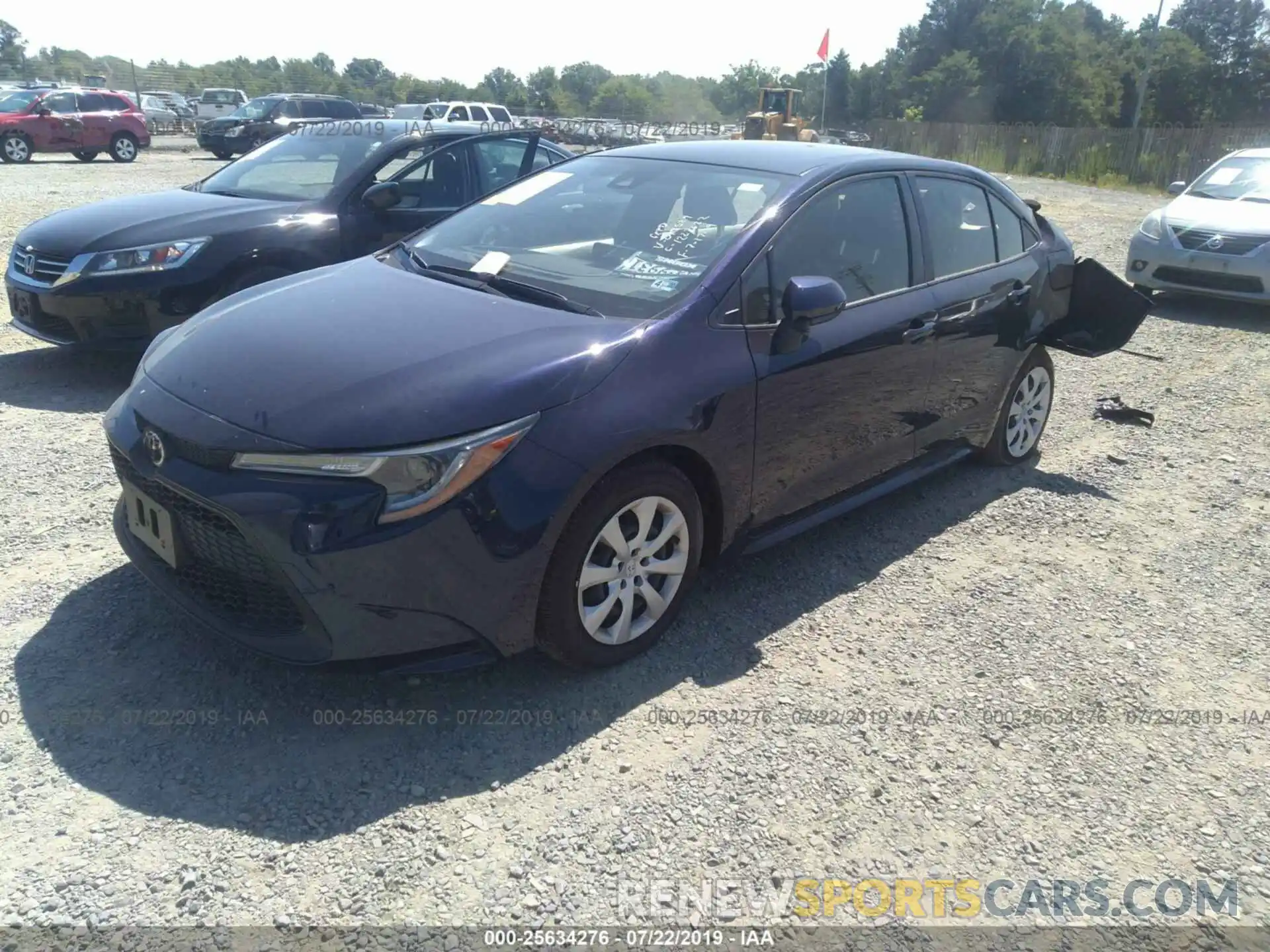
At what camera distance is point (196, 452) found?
268 cm

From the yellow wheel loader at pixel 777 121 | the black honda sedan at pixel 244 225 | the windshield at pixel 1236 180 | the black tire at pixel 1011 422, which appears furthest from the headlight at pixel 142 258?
the yellow wheel loader at pixel 777 121

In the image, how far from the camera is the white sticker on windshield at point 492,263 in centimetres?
358

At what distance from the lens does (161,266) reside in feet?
18.3

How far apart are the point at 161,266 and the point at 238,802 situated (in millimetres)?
4099

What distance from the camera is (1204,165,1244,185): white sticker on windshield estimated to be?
10.4 m

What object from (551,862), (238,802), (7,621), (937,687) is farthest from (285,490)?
(937,687)

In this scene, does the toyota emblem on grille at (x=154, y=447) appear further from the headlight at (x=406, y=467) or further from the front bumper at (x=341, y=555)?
the headlight at (x=406, y=467)

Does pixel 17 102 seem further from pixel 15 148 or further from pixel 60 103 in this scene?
pixel 15 148

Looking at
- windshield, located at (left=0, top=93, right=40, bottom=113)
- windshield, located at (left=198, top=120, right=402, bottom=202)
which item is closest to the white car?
windshield, located at (left=0, top=93, right=40, bottom=113)

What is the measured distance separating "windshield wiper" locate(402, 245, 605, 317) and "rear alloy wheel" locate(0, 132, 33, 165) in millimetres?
23362

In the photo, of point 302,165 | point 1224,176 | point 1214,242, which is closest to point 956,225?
point 302,165

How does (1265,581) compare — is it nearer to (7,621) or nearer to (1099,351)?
(1099,351)

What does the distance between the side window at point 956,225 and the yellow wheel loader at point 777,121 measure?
25.6 m

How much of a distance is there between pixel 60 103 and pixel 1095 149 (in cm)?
2880
